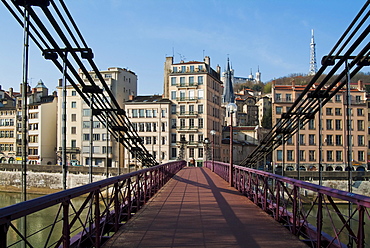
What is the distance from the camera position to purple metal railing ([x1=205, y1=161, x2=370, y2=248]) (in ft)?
15.6

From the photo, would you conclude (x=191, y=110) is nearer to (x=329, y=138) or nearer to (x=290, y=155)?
(x=290, y=155)

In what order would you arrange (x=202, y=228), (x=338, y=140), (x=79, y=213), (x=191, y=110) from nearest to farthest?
(x=79, y=213)
(x=202, y=228)
(x=338, y=140)
(x=191, y=110)

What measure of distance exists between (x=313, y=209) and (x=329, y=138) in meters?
55.3

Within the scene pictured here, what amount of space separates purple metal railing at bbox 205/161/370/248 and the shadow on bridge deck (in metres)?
0.26

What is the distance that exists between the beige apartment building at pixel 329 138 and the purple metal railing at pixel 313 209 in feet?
160

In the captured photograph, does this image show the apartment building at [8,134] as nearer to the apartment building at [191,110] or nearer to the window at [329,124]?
the apartment building at [191,110]

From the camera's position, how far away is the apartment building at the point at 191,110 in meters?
64.1

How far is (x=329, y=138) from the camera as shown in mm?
59406

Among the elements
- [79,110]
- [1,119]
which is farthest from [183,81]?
[1,119]

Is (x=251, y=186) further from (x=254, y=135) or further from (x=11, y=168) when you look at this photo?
(x=254, y=135)

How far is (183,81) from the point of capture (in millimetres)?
66062

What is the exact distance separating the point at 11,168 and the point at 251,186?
5248cm

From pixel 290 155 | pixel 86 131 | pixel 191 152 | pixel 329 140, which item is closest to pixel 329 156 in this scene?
pixel 329 140

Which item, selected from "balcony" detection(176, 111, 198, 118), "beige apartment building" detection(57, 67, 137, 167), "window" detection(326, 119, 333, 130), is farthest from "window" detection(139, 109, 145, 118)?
"window" detection(326, 119, 333, 130)
